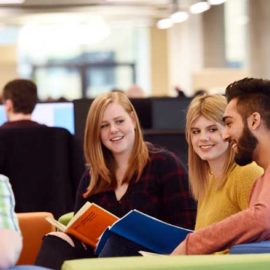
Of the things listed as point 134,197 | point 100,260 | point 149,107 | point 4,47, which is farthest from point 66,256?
point 4,47

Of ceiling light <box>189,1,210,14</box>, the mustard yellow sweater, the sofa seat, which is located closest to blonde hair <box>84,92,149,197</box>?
the mustard yellow sweater

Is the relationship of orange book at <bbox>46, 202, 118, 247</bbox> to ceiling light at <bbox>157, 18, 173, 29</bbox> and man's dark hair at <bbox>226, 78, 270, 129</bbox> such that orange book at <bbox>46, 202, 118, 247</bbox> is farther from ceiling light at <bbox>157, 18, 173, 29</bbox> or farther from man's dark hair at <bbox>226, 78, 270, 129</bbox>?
ceiling light at <bbox>157, 18, 173, 29</bbox>

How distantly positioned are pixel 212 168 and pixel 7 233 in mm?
1136

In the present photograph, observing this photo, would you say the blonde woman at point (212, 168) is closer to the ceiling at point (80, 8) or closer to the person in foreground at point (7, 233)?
the person in foreground at point (7, 233)

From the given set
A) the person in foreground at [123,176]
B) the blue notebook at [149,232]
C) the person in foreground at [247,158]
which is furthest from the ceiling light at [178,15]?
the person in foreground at [247,158]

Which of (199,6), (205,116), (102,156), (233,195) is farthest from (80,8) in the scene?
(233,195)

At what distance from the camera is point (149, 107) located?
686 centimetres

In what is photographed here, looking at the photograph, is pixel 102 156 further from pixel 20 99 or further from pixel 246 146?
pixel 20 99

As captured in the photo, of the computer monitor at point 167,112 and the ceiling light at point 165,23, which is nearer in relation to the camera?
the computer monitor at point 167,112

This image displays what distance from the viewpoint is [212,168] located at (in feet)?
10.4

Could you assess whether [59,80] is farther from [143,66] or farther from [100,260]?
[100,260]

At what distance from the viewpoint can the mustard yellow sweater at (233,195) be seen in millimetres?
2844

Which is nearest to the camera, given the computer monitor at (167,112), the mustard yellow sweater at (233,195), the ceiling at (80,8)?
the mustard yellow sweater at (233,195)

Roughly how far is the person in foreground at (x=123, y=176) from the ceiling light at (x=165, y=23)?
13589mm
